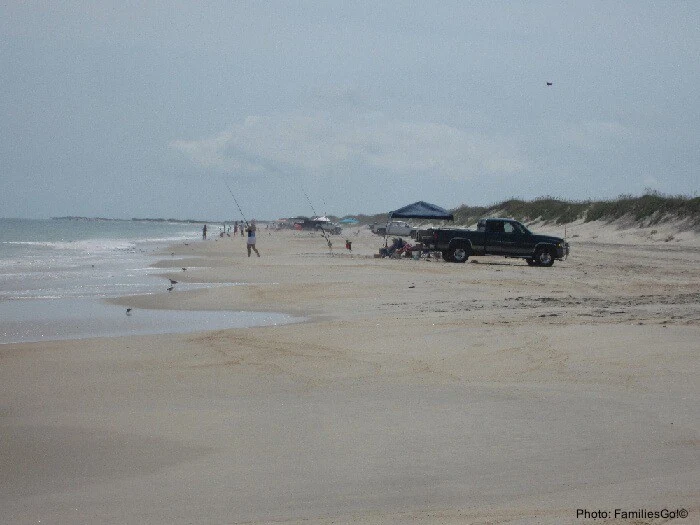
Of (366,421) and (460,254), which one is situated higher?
(460,254)

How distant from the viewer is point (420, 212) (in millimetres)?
36094

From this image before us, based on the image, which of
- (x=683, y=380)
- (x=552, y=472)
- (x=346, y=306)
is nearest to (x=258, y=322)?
(x=346, y=306)

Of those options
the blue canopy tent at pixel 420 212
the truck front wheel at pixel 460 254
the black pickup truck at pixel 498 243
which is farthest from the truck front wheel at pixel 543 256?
the blue canopy tent at pixel 420 212

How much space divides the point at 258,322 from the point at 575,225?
46.7m

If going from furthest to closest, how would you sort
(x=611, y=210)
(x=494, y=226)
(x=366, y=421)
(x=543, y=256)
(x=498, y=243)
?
(x=611, y=210)
(x=494, y=226)
(x=498, y=243)
(x=543, y=256)
(x=366, y=421)

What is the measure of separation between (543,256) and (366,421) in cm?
2467

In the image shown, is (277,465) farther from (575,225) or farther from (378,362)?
(575,225)

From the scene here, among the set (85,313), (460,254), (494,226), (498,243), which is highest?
(494,226)

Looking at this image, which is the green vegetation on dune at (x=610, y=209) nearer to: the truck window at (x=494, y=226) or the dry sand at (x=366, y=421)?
the truck window at (x=494, y=226)

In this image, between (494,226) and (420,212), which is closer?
(494,226)

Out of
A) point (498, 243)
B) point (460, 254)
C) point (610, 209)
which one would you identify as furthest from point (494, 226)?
point (610, 209)

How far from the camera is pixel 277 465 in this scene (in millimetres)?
6008

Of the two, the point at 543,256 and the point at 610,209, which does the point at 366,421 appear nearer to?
the point at 543,256

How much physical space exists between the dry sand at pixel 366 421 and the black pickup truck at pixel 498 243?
16463 mm
